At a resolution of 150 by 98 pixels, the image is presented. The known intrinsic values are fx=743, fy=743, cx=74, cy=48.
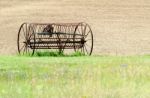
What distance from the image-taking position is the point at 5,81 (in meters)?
13.4

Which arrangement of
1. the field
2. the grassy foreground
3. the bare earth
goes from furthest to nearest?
the bare earth, the field, the grassy foreground

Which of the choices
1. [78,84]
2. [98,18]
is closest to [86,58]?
[78,84]

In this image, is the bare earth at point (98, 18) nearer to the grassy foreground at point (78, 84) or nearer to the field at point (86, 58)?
the field at point (86, 58)

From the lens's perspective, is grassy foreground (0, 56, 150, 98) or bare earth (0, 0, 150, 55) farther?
bare earth (0, 0, 150, 55)

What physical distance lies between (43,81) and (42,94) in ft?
5.91

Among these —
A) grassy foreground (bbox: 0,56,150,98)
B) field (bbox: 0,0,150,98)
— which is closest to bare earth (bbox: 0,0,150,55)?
field (bbox: 0,0,150,98)

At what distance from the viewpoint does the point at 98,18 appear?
4506cm

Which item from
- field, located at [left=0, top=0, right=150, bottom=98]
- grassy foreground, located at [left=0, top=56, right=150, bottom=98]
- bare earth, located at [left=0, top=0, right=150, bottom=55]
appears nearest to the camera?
grassy foreground, located at [left=0, top=56, right=150, bottom=98]

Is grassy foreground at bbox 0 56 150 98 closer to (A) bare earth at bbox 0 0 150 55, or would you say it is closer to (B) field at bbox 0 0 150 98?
(B) field at bbox 0 0 150 98

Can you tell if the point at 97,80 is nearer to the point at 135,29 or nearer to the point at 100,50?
the point at 100,50

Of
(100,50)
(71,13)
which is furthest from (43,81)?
(71,13)

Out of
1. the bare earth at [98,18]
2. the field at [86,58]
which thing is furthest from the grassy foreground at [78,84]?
the bare earth at [98,18]

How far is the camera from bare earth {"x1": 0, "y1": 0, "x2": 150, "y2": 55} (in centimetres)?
3716

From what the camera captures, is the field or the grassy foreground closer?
the grassy foreground
